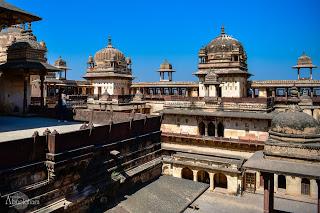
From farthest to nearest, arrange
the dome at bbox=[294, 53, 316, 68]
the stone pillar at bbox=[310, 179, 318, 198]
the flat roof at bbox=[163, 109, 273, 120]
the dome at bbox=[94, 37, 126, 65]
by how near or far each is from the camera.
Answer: the dome at bbox=[94, 37, 126, 65] < the dome at bbox=[294, 53, 316, 68] < the flat roof at bbox=[163, 109, 273, 120] < the stone pillar at bbox=[310, 179, 318, 198]

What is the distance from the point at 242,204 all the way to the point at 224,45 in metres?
22.8

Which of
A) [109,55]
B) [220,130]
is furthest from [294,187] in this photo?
[109,55]

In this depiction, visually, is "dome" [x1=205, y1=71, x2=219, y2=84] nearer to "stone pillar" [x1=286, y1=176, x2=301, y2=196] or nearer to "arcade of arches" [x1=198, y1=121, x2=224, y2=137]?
"arcade of arches" [x1=198, y1=121, x2=224, y2=137]

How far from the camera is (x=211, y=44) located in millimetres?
40969

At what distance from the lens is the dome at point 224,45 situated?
3894cm

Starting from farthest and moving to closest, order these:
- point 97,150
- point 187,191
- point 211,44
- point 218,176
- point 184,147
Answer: point 211,44 → point 184,147 → point 218,176 → point 187,191 → point 97,150

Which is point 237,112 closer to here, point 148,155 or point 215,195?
point 215,195

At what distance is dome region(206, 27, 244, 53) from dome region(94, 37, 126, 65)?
1489cm

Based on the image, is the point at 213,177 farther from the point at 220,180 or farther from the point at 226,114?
the point at 226,114

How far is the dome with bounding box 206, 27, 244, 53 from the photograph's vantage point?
38938mm

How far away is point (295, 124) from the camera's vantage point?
13648 mm

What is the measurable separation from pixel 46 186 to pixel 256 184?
22.0m

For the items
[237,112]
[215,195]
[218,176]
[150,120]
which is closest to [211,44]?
[237,112]

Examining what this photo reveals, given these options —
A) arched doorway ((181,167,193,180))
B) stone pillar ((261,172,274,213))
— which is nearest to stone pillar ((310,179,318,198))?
arched doorway ((181,167,193,180))
